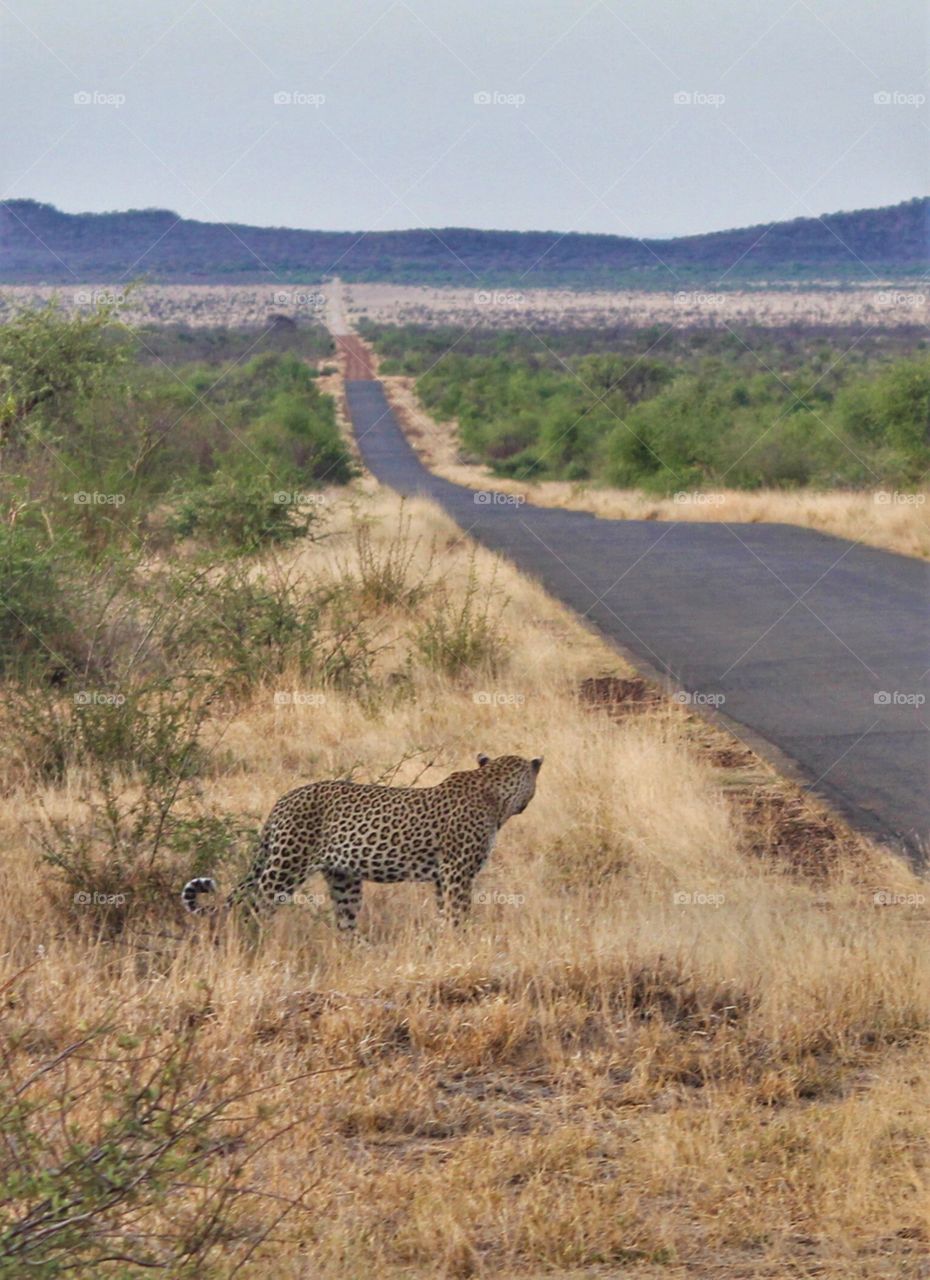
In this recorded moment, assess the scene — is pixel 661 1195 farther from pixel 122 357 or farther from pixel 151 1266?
pixel 122 357

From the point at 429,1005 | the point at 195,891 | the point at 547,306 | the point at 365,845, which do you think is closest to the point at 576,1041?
the point at 429,1005

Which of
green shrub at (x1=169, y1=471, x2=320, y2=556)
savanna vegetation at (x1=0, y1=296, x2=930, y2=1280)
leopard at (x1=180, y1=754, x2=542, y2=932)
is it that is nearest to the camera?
savanna vegetation at (x1=0, y1=296, x2=930, y2=1280)

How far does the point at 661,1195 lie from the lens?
4.46 m

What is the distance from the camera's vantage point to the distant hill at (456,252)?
4126 inches

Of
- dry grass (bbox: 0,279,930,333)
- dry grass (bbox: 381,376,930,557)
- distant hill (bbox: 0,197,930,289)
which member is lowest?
dry grass (bbox: 381,376,930,557)

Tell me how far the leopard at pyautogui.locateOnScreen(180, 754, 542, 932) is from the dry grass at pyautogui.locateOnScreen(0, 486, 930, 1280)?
16cm

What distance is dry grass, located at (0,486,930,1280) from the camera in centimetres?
423

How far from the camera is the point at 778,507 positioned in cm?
2830

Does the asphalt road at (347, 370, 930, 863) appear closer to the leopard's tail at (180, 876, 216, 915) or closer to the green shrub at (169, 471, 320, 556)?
the green shrub at (169, 471, 320, 556)

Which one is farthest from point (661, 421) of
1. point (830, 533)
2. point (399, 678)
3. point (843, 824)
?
point (843, 824)

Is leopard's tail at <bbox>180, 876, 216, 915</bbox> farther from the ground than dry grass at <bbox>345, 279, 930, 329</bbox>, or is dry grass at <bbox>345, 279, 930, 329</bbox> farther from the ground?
dry grass at <bbox>345, 279, 930, 329</bbox>

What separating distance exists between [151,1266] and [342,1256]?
0.61m

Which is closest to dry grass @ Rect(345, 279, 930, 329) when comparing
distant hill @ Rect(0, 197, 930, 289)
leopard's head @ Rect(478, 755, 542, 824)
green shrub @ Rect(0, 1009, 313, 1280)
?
distant hill @ Rect(0, 197, 930, 289)

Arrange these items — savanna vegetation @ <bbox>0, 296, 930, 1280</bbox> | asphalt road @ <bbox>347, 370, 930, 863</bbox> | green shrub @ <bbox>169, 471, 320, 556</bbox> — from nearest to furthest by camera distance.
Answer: savanna vegetation @ <bbox>0, 296, 930, 1280</bbox> → asphalt road @ <bbox>347, 370, 930, 863</bbox> → green shrub @ <bbox>169, 471, 320, 556</bbox>
